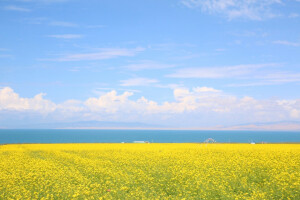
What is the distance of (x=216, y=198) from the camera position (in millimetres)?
11711

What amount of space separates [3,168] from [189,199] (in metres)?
14.6

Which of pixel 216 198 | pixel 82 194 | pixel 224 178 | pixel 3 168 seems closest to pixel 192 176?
pixel 224 178

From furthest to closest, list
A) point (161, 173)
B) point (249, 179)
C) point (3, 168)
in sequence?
point (3, 168) < point (161, 173) < point (249, 179)

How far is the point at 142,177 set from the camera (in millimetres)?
16078

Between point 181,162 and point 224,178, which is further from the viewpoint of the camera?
point 181,162

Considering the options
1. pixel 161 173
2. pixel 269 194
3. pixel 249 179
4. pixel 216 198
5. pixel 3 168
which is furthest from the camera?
pixel 3 168

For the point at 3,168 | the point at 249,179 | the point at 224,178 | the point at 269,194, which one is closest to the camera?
the point at 269,194

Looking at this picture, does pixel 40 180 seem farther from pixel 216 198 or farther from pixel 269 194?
pixel 269 194

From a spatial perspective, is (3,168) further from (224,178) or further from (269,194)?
(269,194)

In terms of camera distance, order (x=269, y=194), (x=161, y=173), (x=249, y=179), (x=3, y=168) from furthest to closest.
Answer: (x=3, y=168) < (x=161, y=173) < (x=249, y=179) < (x=269, y=194)

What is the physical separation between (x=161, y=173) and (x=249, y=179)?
4827mm

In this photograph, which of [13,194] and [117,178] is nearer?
[13,194]

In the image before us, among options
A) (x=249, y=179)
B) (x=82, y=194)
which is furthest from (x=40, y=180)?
(x=249, y=179)

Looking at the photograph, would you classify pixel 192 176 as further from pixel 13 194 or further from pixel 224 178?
pixel 13 194
